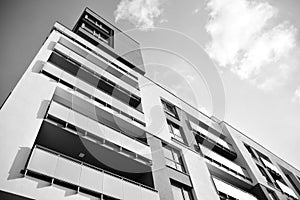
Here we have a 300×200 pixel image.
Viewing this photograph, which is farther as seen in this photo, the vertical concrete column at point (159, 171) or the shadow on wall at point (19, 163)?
the vertical concrete column at point (159, 171)

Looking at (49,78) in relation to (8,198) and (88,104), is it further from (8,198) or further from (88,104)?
(8,198)

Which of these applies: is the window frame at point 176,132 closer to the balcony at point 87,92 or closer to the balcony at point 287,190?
the balcony at point 87,92

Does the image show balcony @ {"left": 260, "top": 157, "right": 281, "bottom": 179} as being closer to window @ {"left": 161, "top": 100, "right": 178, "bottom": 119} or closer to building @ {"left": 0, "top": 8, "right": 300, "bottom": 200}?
building @ {"left": 0, "top": 8, "right": 300, "bottom": 200}

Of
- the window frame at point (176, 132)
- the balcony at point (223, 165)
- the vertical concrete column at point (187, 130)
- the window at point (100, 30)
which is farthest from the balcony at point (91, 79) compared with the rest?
the window at point (100, 30)

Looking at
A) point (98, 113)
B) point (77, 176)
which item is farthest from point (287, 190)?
point (77, 176)

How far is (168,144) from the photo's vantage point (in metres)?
14.2

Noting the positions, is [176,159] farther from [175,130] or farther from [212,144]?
[212,144]

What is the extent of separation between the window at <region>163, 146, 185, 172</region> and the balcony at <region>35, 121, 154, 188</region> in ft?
7.04

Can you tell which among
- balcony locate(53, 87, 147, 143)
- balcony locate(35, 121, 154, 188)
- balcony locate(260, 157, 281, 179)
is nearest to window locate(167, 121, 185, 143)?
balcony locate(53, 87, 147, 143)

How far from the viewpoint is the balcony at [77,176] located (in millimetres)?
6863

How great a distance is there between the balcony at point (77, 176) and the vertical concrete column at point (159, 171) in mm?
1424

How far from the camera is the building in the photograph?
717 cm

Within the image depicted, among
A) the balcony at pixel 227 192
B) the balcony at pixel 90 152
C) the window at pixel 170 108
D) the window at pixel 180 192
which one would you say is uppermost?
the window at pixel 170 108

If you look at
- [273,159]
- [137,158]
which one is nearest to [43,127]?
[137,158]
